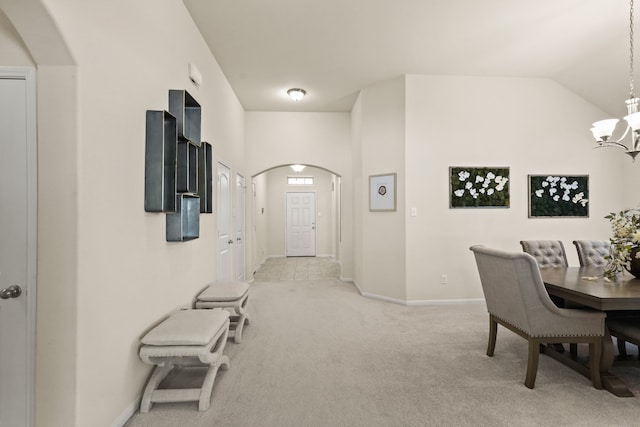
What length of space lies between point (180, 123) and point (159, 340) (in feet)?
5.24

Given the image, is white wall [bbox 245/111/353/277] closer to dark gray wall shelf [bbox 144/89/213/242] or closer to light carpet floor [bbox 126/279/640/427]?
dark gray wall shelf [bbox 144/89/213/242]

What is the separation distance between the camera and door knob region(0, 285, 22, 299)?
5.05ft

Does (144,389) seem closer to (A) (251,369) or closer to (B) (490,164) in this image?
(A) (251,369)

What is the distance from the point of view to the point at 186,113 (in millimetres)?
2850

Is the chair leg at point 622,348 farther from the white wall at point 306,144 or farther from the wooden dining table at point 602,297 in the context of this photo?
the white wall at point 306,144

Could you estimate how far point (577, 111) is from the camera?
4645mm

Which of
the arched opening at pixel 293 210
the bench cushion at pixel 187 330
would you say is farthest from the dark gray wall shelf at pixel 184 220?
the arched opening at pixel 293 210

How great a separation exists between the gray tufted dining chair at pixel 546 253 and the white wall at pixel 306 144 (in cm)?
306

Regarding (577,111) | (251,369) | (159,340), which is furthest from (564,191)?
(159,340)

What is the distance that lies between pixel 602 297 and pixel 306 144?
15.7 ft

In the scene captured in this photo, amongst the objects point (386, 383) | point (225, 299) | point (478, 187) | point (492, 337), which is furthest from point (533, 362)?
point (478, 187)

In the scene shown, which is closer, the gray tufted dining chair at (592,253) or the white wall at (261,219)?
the gray tufted dining chair at (592,253)

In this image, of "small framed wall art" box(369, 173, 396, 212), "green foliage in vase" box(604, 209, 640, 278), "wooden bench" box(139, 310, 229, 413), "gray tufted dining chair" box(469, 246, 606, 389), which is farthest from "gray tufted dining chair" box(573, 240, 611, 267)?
"wooden bench" box(139, 310, 229, 413)

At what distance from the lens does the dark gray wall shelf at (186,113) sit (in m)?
2.55
